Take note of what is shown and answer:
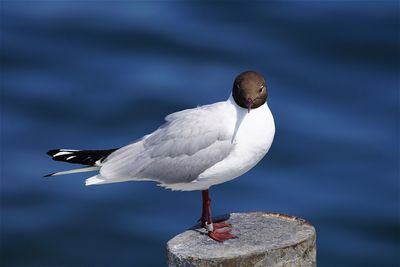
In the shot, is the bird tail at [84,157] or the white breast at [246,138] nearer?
the white breast at [246,138]

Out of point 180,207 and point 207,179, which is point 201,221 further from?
point 180,207

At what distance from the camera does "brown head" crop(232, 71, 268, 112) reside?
645cm

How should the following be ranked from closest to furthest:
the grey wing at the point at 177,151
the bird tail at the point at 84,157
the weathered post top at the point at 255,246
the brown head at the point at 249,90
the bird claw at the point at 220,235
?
the weathered post top at the point at 255,246, the bird claw at the point at 220,235, the brown head at the point at 249,90, the grey wing at the point at 177,151, the bird tail at the point at 84,157

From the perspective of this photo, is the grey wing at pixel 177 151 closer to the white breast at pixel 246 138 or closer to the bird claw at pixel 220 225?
the white breast at pixel 246 138

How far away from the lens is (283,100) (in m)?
11.8

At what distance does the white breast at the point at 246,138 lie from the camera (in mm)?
6531

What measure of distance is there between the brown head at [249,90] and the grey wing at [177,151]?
211 mm

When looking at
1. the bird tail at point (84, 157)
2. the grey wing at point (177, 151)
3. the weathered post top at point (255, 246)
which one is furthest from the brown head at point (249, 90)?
the bird tail at point (84, 157)

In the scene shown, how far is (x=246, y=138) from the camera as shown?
6.54 meters

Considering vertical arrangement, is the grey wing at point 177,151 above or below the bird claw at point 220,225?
above

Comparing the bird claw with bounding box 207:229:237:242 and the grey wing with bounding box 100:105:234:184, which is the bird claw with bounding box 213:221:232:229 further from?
the grey wing with bounding box 100:105:234:184

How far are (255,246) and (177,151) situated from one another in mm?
1077

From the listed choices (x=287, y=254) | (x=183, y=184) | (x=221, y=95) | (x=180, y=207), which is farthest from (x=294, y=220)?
(x=221, y=95)

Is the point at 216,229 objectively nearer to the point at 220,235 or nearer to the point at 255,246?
the point at 220,235
